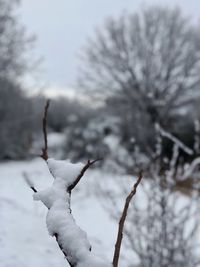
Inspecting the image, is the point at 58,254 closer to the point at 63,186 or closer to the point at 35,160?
the point at 63,186

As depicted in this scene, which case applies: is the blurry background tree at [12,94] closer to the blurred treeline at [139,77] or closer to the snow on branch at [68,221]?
the blurred treeline at [139,77]

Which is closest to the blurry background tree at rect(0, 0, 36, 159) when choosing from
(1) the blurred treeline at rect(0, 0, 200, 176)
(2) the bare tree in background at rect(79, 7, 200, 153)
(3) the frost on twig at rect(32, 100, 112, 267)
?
(1) the blurred treeline at rect(0, 0, 200, 176)

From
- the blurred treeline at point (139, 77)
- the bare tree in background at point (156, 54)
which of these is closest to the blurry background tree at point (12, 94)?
the blurred treeline at point (139, 77)

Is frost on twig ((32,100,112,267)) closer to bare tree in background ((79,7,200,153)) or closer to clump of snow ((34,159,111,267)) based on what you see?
clump of snow ((34,159,111,267))

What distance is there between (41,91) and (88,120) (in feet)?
14.1

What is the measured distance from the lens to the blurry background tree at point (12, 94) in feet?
42.3

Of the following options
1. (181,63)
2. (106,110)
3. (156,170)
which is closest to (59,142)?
(106,110)

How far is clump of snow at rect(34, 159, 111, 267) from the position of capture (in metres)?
0.92

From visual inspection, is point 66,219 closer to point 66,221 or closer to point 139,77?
point 66,221

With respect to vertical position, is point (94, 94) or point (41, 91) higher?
point (94, 94)

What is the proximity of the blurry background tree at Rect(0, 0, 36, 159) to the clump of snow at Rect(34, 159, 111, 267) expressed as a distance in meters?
11.0

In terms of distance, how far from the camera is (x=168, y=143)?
619 inches

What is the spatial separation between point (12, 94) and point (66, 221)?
16.3 meters

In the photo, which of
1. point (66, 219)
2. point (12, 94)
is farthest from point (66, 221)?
point (12, 94)
